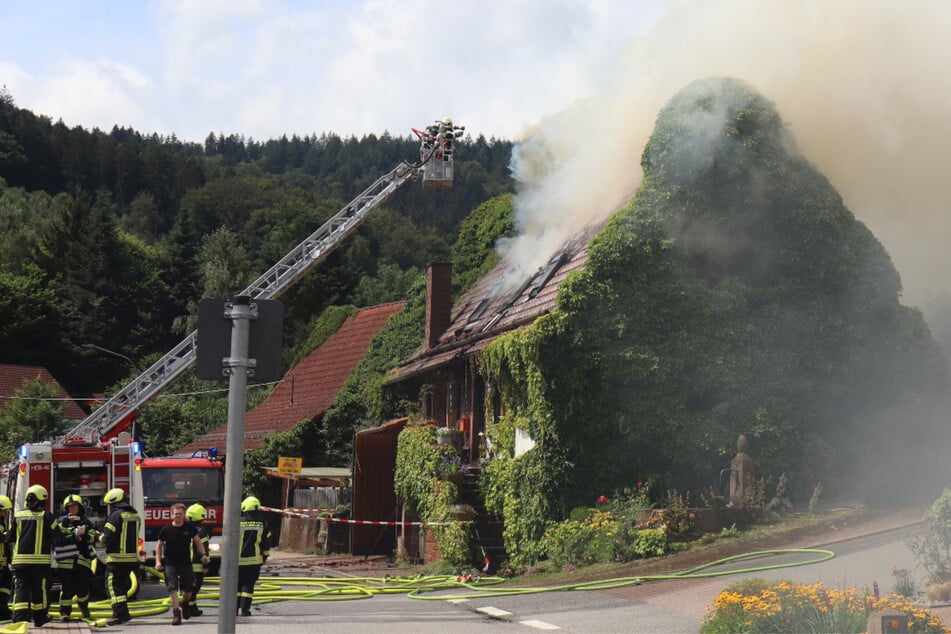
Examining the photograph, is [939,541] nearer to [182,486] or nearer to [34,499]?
[34,499]

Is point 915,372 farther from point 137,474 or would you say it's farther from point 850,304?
point 137,474

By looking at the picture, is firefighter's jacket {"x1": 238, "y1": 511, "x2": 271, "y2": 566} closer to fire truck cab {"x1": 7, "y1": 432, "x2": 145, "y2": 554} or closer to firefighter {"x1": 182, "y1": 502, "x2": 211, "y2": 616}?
firefighter {"x1": 182, "y1": 502, "x2": 211, "y2": 616}

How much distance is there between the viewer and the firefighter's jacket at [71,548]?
14.8 metres

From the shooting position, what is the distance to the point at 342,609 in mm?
16031

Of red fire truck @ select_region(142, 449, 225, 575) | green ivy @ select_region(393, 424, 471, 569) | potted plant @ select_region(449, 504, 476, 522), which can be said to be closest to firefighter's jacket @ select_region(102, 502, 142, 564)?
red fire truck @ select_region(142, 449, 225, 575)

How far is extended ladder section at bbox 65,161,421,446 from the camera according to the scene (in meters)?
31.8

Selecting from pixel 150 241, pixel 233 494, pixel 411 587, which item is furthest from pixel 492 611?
pixel 150 241

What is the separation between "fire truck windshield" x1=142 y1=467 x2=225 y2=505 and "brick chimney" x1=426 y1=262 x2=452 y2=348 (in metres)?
9.91

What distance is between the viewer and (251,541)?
14.8 m

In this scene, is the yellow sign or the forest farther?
the forest

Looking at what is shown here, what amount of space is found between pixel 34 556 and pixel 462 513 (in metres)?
9.31

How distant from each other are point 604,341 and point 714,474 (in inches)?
123

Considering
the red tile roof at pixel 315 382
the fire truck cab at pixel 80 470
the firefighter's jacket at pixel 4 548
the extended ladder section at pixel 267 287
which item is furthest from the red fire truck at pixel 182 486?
the red tile roof at pixel 315 382

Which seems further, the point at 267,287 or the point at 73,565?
the point at 267,287
